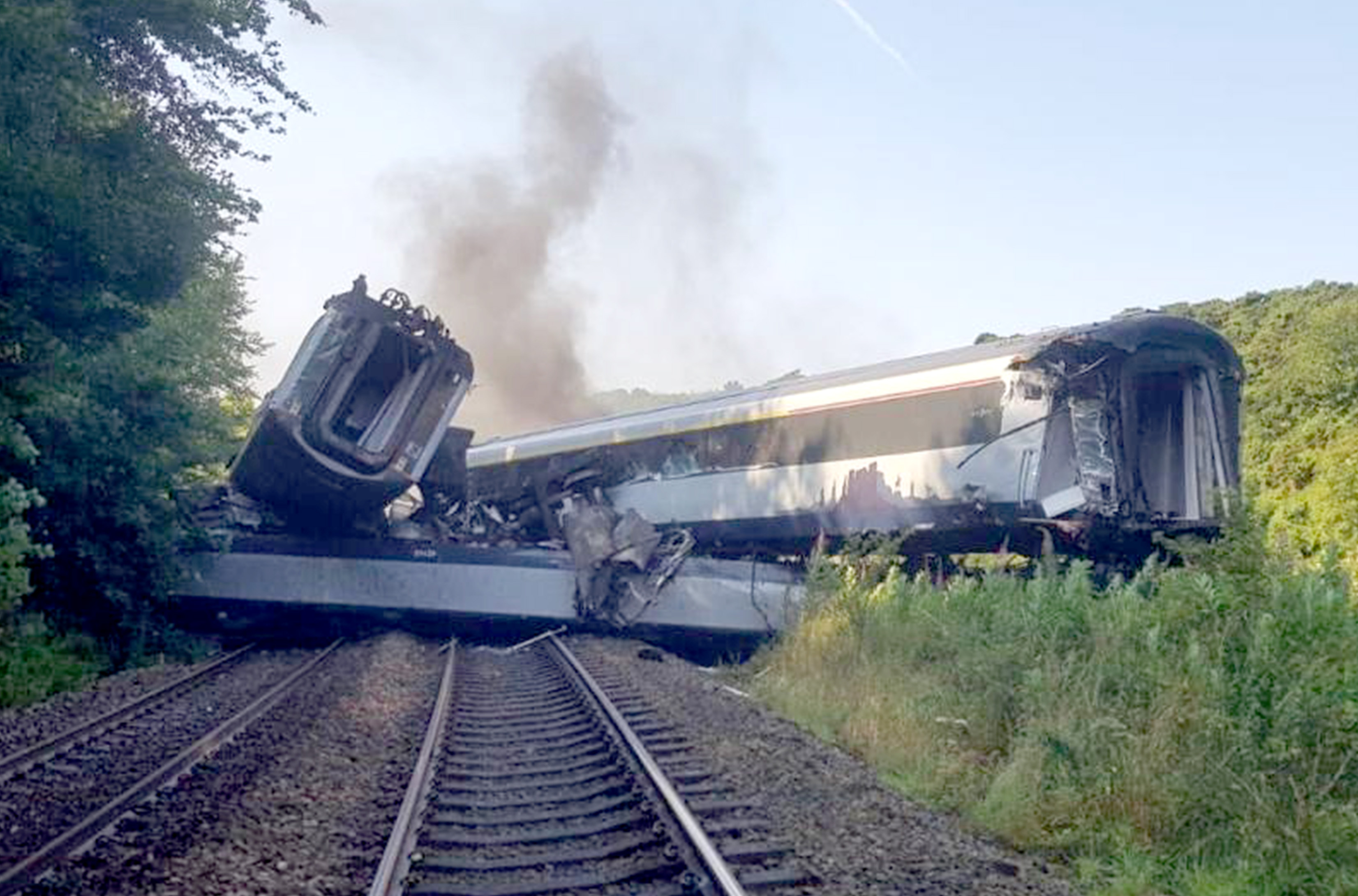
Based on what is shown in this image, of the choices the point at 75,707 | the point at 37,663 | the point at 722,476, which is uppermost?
the point at 722,476

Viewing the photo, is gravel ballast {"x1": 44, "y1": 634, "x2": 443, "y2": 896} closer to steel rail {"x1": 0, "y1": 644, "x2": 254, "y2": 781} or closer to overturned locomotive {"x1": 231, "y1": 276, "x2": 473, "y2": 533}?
steel rail {"x1": 0, "y1": 644, "x2": 254, "y2": 781}

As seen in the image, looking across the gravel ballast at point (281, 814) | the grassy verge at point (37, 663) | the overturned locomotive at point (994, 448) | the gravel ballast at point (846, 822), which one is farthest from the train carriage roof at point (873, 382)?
the grassy verge at point (37, 663)

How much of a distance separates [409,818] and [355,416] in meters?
12.4

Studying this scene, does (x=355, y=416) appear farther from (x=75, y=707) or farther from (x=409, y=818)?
(x=409, y=818)

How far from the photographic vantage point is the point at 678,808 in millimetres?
6309

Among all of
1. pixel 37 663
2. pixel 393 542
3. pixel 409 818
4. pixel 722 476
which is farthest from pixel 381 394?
pixel 409 818

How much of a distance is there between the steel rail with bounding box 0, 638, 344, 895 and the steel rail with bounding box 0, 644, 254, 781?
35.6 inches

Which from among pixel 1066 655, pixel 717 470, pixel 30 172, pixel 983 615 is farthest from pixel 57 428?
pixel 1066 655

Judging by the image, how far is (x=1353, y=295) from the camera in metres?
24.6

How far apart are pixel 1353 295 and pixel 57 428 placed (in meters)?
23.3

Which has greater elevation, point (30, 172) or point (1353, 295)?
point (1353, 295)

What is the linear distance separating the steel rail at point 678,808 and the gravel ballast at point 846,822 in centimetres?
46

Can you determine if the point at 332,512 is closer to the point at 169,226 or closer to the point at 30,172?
the point at 169,226

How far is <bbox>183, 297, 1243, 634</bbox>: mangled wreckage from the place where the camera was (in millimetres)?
14297
